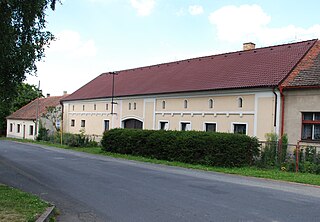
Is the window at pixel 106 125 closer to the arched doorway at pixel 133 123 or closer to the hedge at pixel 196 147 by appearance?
the arched doorway at pixel 133 123

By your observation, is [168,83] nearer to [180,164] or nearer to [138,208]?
[180,164]

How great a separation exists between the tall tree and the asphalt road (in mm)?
3303

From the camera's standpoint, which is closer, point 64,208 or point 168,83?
point 64,208

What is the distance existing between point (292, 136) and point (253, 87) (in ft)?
11.7

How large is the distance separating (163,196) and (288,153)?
10.3 metres

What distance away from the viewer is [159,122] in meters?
28.0

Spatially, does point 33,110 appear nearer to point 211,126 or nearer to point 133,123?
point 133,123

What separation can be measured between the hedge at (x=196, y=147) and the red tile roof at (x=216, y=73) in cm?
419

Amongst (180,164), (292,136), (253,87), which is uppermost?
(253,87)

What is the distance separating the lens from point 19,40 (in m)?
10.8

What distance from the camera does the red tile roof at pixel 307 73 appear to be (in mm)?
18719

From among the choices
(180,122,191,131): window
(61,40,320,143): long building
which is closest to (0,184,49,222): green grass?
(61,40,320,143): long building

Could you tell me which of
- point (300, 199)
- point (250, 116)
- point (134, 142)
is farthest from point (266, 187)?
point (134, 142)

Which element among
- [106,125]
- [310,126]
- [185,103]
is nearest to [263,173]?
[310,126]
